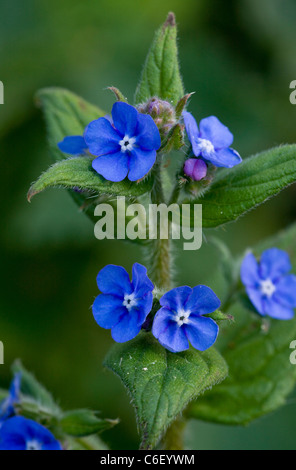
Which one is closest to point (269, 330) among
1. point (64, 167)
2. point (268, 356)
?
point (268, 356)

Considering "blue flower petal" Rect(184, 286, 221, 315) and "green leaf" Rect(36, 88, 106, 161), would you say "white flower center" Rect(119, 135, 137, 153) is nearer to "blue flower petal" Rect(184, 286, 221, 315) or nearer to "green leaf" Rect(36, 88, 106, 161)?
"blue flower petal" Rect(184, 286, 221, 315)

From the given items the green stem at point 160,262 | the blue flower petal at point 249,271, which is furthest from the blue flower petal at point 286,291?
the green stem at point 160,262

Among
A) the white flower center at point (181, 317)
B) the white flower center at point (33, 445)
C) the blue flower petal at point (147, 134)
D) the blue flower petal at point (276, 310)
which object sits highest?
the blue flower petal at point (147, 134)

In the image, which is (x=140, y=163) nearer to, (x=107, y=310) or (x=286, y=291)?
(x=107, y=310)

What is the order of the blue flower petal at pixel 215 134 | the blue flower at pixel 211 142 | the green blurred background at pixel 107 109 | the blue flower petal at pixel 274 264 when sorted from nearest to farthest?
1. the blue flower at pixel 211 142
2. the blue flower petal at pixel 215 134
3. the blue flower petal at pixel 274 264
4. the green blurred background at pixel 107 109

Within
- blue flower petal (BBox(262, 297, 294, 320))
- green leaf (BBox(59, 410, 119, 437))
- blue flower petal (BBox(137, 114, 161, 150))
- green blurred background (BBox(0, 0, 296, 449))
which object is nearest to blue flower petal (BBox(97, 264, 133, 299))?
blue flower petal (BBox(137, 114, 161, 150))

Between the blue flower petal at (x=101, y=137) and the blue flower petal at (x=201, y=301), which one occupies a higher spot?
the blue flower petal at (x=101, y=137)

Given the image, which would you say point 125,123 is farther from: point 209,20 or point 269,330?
point 209,20

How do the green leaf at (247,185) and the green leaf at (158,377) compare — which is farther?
the green leaf at (247,185)

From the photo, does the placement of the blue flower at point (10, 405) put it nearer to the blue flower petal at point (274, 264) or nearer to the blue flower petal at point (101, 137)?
the blue flower petal at point (101, 137)
